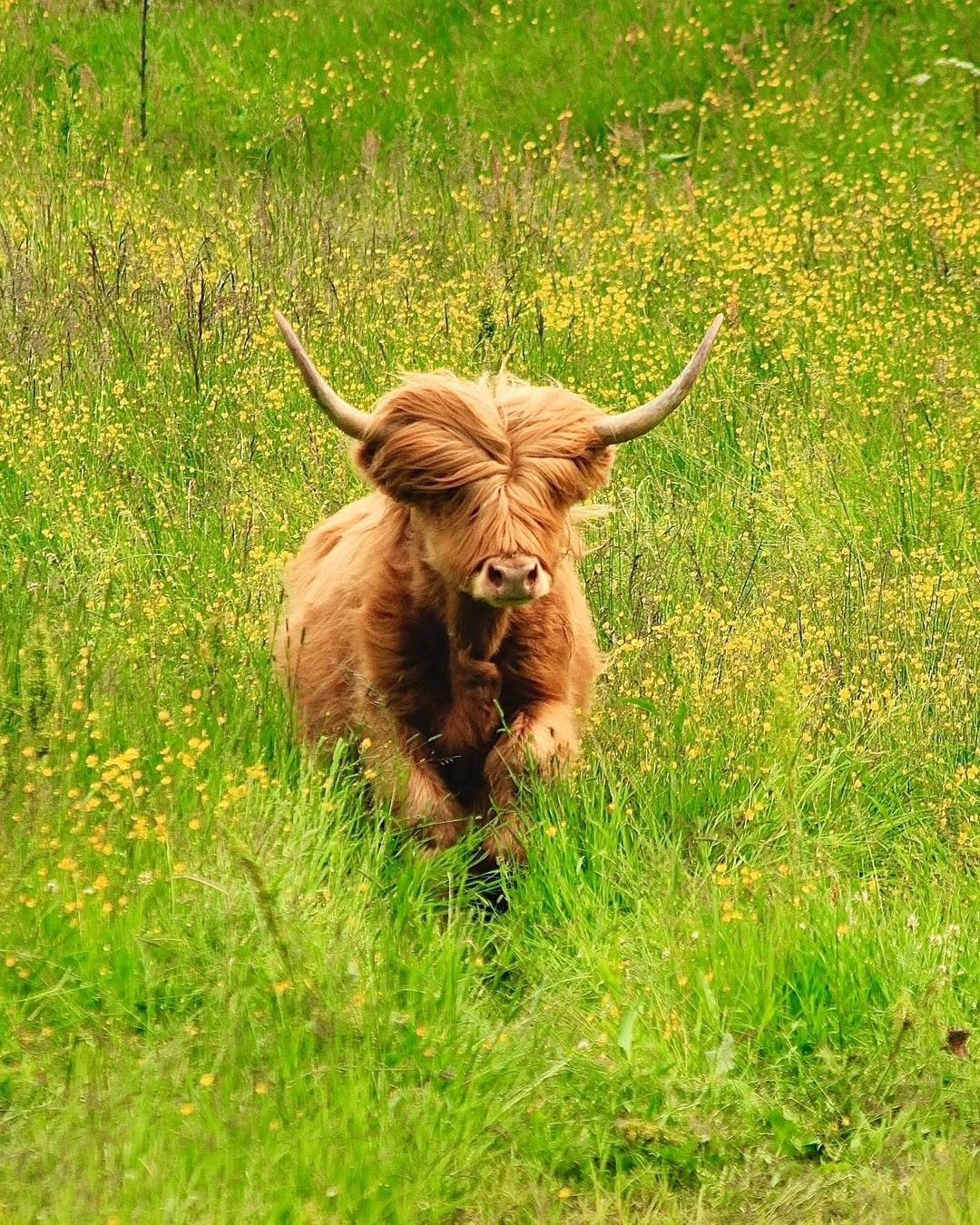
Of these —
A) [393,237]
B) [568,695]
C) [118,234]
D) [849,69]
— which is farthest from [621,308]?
[849,69]

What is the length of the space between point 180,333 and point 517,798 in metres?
3.08

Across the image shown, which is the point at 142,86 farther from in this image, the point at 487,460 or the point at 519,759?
the point at 519,759

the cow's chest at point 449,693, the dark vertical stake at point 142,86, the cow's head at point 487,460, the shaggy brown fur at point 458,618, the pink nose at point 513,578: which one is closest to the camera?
the pink nose at point 513,578

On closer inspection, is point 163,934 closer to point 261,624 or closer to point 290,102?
point 261,624

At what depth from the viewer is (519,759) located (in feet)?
16.5

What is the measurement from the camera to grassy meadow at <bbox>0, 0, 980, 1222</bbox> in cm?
347

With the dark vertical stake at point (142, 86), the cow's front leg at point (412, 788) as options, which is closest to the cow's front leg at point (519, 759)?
the cow's front leg at point (412, 788)

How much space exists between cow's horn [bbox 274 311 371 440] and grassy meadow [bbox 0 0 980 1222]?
0.72 metres

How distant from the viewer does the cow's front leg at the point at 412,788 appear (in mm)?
4957

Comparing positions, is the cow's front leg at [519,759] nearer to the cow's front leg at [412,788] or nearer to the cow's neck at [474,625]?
the cow's front leg at [412,788]

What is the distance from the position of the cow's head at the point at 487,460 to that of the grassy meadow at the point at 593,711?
0.65 m

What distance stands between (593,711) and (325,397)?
1.28 meters

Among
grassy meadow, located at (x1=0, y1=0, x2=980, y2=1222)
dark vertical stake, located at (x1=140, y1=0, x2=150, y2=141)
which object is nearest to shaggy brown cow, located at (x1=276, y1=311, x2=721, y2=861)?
grassy meadow, located at (x1=0, y1=0, x2=980, y2=1222)

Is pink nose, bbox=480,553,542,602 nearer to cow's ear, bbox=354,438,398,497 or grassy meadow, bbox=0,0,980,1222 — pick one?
cow's ear, bbox=354,438,398,497
